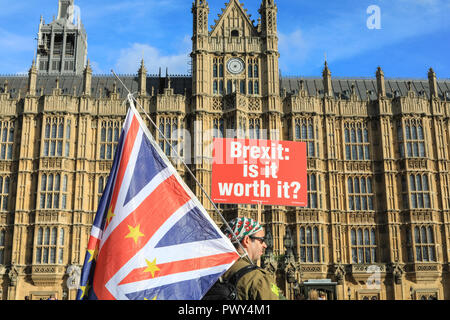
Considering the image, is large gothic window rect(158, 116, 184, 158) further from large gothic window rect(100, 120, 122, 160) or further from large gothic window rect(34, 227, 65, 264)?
large gothic window rect(34, 227, 65, 264)

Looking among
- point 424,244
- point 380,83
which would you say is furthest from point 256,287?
point 380,83

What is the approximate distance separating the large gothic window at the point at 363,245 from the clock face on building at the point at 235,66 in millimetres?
15464

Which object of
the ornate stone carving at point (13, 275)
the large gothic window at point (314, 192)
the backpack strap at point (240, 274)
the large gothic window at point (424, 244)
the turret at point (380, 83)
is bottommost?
the backpack strap at point (240, 274)

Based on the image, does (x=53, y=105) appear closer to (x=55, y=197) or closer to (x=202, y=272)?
(x=55, y=197)

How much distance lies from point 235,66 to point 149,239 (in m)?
35.3

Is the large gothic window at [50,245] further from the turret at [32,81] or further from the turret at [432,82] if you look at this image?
the turret at [432,82]

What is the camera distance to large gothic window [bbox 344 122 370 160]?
1576 inches

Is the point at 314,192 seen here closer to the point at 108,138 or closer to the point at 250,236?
the point at 108,138

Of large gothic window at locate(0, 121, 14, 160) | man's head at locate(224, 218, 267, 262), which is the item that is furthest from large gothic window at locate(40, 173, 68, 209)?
man's head at locate(224, 218, 267, 262)

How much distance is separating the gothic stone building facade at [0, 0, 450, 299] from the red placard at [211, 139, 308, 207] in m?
4.14

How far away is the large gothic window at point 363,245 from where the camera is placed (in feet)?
124

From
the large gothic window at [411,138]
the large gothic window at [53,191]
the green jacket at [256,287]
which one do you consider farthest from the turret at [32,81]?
the green jacket at [256,287]

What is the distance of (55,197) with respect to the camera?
123 feet
